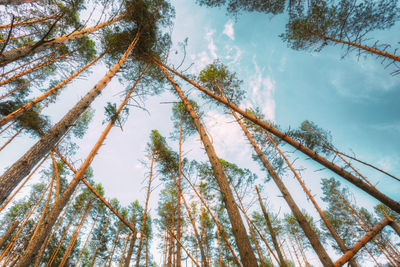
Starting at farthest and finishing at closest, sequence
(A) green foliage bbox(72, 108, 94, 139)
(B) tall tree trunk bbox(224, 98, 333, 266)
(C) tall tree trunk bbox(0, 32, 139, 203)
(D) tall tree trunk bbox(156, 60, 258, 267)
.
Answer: (A) green foliage bbox(72, 108, 94, 139), (B) tall tree trunk bbox(224, 98, 333, 266), (C) tall tree trunk bbox(0, 32, 139, 203), (D) tall tree trunk bbox(156, 60, 258, 267)

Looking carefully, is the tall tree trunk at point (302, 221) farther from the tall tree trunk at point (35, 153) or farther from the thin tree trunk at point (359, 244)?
the tall tree trunk at point (35, 153)

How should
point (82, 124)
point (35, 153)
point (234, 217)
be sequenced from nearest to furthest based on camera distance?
point (234, 217) → point (35, 153) → point (82, 124)

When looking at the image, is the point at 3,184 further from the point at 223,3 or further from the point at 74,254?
the point at 74,254

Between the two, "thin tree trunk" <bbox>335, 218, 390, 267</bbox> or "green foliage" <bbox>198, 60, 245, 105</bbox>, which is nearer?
"thin tree trunk" <bbox>335, 218, 390, 267</bbox>

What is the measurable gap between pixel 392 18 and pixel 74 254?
1002 inches

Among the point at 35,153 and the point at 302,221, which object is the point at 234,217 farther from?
the point at 302,221

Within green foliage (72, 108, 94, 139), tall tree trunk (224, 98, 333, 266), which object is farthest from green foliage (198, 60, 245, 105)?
green foliage (72, 108, 94, 139)

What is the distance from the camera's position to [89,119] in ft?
40.2

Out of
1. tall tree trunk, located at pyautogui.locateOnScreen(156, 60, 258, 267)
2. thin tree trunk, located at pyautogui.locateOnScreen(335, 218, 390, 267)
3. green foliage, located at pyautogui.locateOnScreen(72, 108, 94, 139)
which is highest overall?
green foliage, located at pyautogui.locateOnScreen(72, 108, 94, 139)

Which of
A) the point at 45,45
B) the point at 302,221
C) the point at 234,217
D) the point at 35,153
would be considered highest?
the point at 45,45

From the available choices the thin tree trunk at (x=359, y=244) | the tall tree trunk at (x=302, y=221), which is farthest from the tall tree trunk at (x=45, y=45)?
the tall tree trunk at (x=302, y=221)

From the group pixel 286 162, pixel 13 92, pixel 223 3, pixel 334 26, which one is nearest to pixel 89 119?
pixel 13 92

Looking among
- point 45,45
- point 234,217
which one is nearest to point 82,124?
point 45,45

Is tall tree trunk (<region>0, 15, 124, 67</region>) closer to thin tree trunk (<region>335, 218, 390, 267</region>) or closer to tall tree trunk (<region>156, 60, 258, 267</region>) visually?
tall tree trunk (<region>156, 60, 258, 267</region>)
